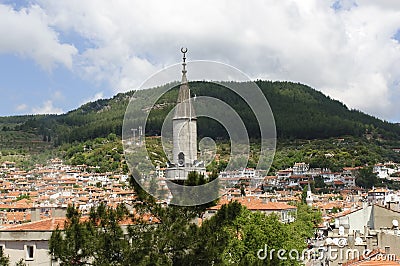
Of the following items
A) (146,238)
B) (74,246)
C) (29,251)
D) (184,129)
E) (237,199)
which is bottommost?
(29,251)

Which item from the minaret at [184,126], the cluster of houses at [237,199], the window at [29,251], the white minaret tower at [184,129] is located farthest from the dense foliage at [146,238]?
the minaret at [184,126]

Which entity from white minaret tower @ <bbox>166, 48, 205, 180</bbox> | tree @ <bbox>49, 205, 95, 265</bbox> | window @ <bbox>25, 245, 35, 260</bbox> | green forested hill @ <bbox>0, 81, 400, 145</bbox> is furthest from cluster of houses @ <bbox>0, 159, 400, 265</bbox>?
green forested hill @ <bbox>0, 81, 400, 145</bbox>

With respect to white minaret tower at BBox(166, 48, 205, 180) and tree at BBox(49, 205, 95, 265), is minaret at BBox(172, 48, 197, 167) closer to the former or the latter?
white minaret tower at BBox(166, 48, 205, 180)

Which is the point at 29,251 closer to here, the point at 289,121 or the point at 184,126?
the point at 184,126

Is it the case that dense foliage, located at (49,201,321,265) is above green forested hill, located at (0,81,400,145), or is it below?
below

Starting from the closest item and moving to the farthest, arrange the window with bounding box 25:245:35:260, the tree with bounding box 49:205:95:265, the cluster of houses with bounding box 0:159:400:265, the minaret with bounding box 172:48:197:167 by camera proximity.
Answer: the tree with bounding box 49:205:95:265, the cluster of houses with bounding box 0:159:400:265, the window with bounding box 25:245:35:260, the minaret with bounding box 172:48:197:167

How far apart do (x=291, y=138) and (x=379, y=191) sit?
62501mm

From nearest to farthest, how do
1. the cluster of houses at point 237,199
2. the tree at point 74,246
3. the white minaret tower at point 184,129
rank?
the tree at point 74,246 < the cluster of houses at point 237,199 < the white minaret tower at point 184,129

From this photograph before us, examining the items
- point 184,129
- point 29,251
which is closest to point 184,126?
point 184,129

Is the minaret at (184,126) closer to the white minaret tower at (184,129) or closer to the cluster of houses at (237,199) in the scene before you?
the white minaret tower at (184,129)

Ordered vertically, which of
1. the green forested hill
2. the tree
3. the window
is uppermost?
the green forested hill

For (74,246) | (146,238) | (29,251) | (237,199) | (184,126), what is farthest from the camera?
(184,126)

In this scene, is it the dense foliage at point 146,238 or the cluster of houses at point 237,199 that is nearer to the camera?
the dense foliage at point 146,238

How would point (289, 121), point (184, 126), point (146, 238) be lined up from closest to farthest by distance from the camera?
point (146, 238) → point (184, 126) → point (289, 121)
